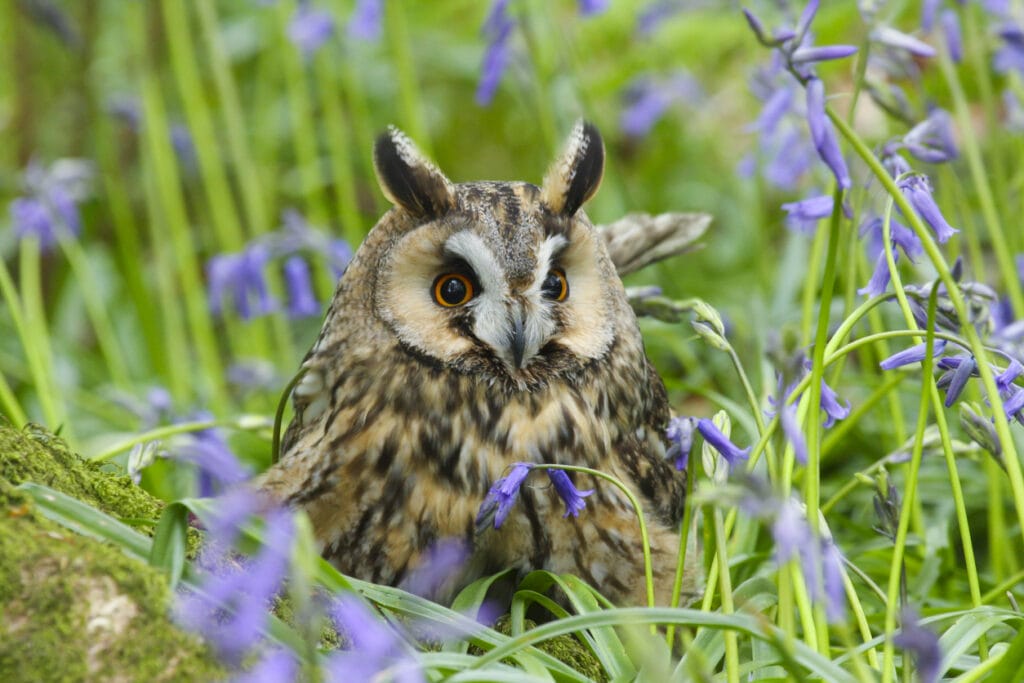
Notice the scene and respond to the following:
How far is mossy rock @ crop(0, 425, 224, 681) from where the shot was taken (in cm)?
114

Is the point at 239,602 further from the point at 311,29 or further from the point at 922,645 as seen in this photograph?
the point at 311,29

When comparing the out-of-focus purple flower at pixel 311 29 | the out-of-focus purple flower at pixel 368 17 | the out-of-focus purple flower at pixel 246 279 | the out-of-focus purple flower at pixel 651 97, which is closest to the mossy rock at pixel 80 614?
the out-of-focus purple flower at pixel 246 279

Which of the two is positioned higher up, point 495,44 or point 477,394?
point 495,44

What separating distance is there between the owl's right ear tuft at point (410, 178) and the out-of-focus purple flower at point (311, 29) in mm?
1427

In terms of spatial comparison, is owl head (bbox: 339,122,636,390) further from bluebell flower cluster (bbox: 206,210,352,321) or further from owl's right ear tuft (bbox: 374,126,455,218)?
bluebell flower cluster (bbox: 206,210,352,321)

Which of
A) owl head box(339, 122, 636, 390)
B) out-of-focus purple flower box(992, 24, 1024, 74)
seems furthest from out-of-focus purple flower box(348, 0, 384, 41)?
out-of-focus purple flower box(992, 24, 1024, 74)

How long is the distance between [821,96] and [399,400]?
0.88 meters

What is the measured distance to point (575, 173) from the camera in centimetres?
189

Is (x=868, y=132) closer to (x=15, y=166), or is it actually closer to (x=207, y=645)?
(x=15, y=166)

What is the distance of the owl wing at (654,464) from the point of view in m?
1.95

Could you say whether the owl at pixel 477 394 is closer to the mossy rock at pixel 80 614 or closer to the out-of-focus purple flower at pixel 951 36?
the mossy rock at pixel 80 614

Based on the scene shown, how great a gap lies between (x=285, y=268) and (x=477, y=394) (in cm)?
114

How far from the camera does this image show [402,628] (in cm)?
140

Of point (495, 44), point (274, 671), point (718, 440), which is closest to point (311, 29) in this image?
point (495, 44)
